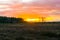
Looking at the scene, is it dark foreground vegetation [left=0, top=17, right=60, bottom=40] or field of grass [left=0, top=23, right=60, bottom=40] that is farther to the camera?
dark foreground vegetation [left=0, top=17, right=60, bottom=40]

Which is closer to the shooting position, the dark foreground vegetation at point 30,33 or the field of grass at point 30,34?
the field of grass at point 30,34

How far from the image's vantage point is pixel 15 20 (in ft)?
368

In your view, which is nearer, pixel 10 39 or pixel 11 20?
pixel 10 39

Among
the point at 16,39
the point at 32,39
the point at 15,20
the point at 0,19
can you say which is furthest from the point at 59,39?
the point at 0,19

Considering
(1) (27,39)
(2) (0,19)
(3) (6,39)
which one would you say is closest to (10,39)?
(3) (6,39)

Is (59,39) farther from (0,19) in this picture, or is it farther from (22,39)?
(0,19)

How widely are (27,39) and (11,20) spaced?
90828 mm

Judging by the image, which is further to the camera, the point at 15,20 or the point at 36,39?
the point at 15,20

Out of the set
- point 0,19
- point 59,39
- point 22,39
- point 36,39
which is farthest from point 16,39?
point 0,19

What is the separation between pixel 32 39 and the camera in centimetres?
2552

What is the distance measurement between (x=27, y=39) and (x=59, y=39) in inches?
147

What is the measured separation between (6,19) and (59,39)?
3551 inches

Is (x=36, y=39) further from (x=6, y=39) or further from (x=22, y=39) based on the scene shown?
(x=6, y=39)

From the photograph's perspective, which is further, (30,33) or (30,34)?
(30,33)
